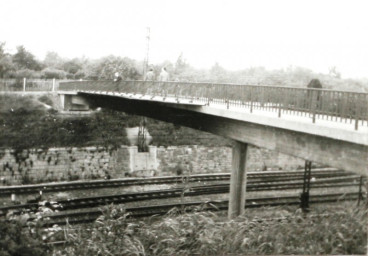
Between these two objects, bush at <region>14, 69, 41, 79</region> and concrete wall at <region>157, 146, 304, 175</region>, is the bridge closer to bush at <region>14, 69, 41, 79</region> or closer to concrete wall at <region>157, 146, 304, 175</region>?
concrete wall at <region>157, 146, 304, 175</region>

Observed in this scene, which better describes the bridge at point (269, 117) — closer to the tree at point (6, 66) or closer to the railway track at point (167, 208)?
the railway track at point (167, 208)

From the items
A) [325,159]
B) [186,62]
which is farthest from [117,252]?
[186,62]

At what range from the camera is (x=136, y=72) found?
50781 millimetres

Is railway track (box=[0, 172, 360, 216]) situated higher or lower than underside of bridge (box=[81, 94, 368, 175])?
lower

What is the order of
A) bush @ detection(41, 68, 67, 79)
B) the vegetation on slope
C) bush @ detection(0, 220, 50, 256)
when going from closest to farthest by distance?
bush @ detection(0, 220, 50, 256) < the vegetation on slope < bush @ detection(41, 68, 67, 79)

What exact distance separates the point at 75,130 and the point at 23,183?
806 centimetres

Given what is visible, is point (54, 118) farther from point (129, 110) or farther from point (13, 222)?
point (13, 222)

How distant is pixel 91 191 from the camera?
25.7m

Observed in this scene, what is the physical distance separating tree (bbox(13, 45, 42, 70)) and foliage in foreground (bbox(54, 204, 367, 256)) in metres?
39.5

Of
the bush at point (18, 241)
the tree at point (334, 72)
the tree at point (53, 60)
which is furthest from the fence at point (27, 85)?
the bush at point (18, 241)

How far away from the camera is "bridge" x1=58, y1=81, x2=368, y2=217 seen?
12.0 metres

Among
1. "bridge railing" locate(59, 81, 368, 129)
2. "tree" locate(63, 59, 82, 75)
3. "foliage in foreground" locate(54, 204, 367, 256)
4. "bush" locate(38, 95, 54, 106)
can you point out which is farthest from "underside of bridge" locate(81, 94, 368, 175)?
"tree" locate(63, 59, 82, 75)

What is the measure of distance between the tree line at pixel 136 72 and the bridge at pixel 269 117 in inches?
641

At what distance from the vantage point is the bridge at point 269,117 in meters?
12.0
